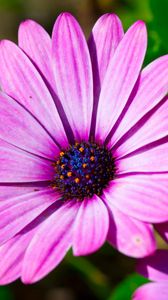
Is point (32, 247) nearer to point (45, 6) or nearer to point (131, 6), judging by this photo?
point (131, 6)

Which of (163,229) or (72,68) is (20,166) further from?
(163,229)

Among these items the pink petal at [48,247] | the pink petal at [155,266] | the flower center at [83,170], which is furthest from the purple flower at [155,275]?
the flower center at [83,170]

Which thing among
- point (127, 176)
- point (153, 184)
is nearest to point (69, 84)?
point (127, 176)

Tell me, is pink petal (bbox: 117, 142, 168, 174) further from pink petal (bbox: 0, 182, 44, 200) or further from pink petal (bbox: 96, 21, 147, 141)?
pink petal (bbox: 0, 182, 44, 200)

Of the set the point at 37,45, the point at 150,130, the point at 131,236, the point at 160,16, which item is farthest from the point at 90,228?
the point at 160,16

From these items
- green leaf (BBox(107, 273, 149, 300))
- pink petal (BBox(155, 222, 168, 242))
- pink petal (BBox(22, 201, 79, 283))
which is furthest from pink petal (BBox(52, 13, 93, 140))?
green leaf (BBox(107, 273, 149, 300))

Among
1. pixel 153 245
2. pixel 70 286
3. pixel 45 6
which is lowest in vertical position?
pixel 70 286
